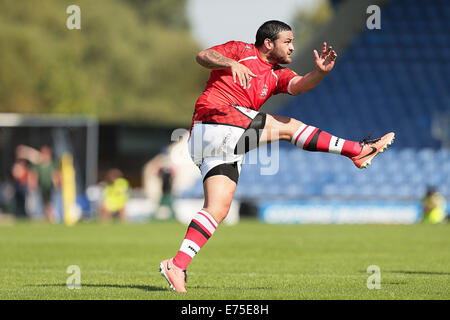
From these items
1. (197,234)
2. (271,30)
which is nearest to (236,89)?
(271,30)

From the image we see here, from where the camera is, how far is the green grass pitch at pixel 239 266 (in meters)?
6.71

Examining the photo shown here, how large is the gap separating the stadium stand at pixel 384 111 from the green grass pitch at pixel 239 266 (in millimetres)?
13400

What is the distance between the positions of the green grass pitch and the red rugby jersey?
1.45 metres

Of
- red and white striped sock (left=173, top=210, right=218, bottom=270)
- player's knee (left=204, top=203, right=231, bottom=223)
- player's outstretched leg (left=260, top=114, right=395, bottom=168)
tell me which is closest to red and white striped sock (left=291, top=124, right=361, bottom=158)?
player's outstretched leg (left=260, top=114, right=395, bottom=168)

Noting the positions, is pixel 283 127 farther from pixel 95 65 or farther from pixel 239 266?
pixel 95 65

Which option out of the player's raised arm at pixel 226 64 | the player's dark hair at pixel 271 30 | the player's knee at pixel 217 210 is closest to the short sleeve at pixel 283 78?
the player's dark hair at pixel 271 30

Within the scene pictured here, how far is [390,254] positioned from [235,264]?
2.73 metres

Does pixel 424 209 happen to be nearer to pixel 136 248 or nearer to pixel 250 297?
pixel 136 248

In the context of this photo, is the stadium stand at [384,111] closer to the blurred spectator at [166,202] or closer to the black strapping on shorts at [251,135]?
the blurred spectator at [166,202]

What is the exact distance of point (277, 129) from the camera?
6883 millimetres

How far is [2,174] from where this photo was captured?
29.5 meters

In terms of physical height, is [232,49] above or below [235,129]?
above

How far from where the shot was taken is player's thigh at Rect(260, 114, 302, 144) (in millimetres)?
6855

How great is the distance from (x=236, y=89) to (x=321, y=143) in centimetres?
86
